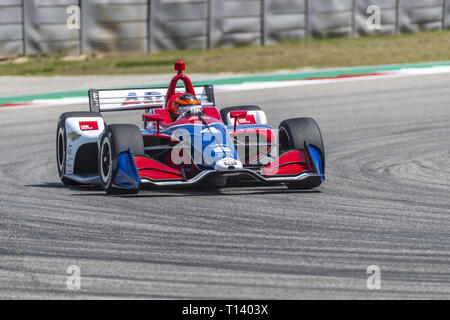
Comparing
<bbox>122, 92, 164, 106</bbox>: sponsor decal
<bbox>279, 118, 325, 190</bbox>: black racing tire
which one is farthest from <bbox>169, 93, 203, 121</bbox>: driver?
<bbox>122, 92, 164, 106</bbox>: sponsor decal

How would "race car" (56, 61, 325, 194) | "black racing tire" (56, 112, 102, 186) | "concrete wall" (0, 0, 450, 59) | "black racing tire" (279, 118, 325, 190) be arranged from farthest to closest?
"concrete wall" (0, 0, 450, 59)
"black racing tire" (56, 112, 102, 186)
"black racing tire" (279, 118, 325, 190)
"race car" (56, 61, 325, 194)

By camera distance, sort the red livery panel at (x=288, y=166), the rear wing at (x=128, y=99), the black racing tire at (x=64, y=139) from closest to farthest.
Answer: the red livery panel at (x=288, y=166) < the black racing tire at (x=64, y=139) < the rear wing at (x=128, y=99)

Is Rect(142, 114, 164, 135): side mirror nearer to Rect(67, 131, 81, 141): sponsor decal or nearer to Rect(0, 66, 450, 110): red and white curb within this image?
Rect(67, 131, 81, 141): sponsor decal

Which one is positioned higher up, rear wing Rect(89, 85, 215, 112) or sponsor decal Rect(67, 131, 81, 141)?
rear wing Rect(89, 85, 215, 112)

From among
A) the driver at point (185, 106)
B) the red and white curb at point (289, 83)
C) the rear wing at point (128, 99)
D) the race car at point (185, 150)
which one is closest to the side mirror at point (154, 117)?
the race car at point (185, 150)

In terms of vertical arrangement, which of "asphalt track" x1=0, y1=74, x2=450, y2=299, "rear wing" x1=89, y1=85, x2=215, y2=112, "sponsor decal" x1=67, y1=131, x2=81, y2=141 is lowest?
Answer: "asphalt track" x1=0, y1=74, x2=450, y2=299

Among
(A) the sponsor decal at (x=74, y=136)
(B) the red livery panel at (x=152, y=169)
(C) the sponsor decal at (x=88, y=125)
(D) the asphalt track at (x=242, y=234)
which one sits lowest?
(D) the asphalt track at (x=242, y=234)

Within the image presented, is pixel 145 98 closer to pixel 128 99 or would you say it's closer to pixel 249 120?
pixel 128 99

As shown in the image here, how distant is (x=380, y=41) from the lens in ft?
77.8

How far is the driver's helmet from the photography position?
33.5 feet

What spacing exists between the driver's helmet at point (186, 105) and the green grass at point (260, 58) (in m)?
9.81

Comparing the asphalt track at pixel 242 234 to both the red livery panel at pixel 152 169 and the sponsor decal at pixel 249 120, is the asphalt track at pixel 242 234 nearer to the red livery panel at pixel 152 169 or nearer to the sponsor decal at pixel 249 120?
the red livery panel at pixel 152 169

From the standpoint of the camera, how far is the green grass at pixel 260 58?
67.1 feet

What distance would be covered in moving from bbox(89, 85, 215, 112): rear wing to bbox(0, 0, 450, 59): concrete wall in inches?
361
